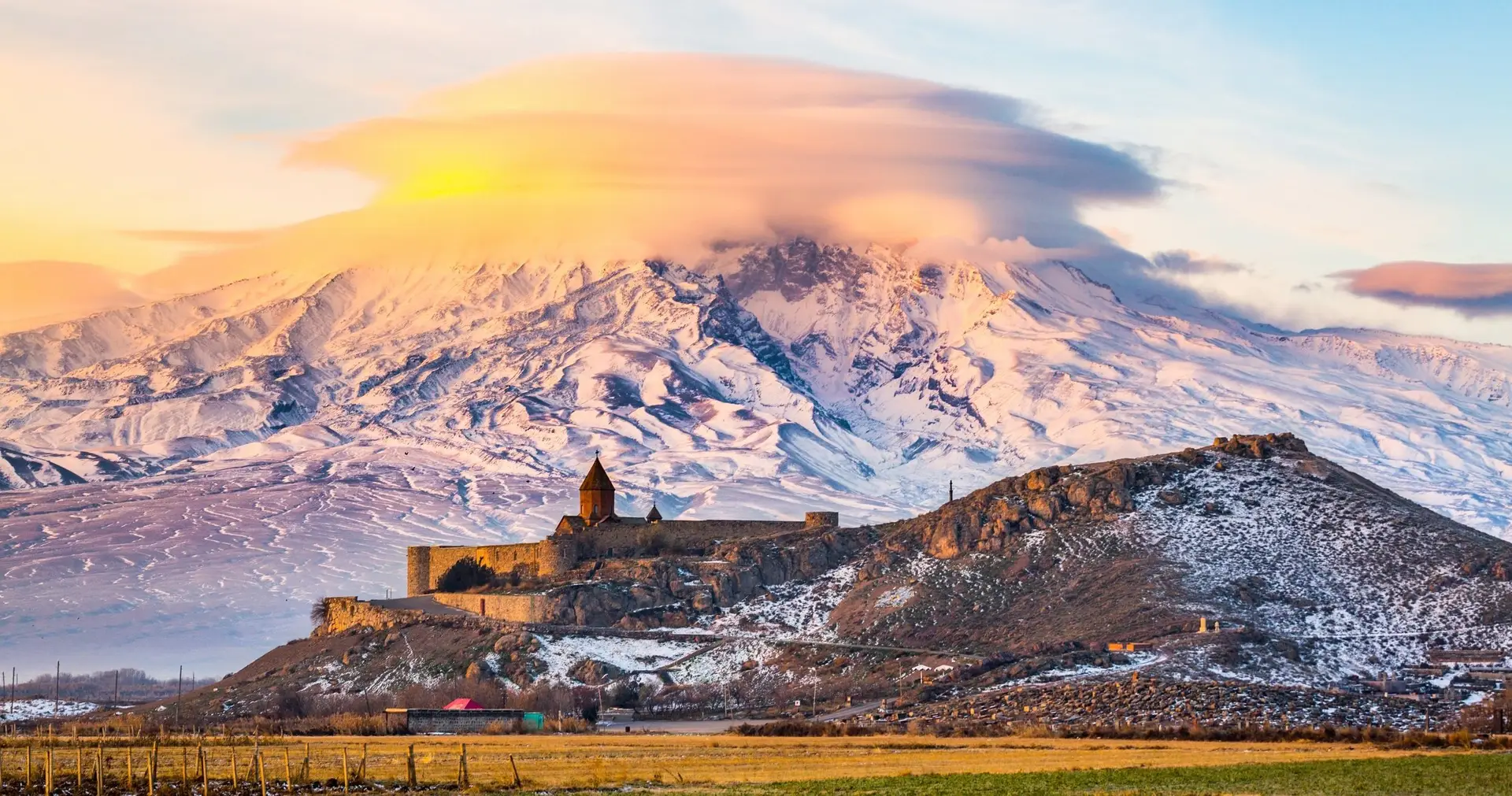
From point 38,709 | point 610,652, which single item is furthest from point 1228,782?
point 38,709

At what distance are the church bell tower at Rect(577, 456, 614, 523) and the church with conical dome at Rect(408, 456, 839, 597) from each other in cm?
366

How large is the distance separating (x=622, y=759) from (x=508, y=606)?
2033 inches

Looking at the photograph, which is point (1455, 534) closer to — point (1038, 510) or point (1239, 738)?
point (1038, 510)

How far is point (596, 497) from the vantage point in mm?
136625

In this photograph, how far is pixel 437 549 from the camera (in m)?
131

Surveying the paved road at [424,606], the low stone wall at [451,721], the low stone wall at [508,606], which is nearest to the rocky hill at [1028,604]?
the paved road at [424,606]

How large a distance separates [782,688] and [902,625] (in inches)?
402

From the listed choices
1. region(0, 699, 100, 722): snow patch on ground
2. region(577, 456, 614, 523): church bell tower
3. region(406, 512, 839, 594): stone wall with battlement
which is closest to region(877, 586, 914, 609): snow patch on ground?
region(406, 512, 839, 594): stone wall with battlement

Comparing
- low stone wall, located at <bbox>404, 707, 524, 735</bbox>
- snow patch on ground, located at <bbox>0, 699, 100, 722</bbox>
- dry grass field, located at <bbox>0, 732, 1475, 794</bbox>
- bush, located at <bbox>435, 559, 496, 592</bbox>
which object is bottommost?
dry grass field, located at <bbox>0, 732, 1475, 794</bbox>

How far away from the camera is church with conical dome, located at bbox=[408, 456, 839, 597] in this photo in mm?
124438

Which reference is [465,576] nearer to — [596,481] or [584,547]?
[584,547]

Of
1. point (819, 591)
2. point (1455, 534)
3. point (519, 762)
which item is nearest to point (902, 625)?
point (819, 591)

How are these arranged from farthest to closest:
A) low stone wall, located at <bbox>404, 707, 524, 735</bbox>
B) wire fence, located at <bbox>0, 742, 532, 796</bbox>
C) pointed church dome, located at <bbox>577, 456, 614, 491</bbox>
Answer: pointed church dome, located at <bbox>577, 456, 614, 491</bbox>
low stone wall, located at <bbox>404, 707, 524, 735</bbox>
wire fence, located at <bbox>0, 742, 532, 796</bbox>

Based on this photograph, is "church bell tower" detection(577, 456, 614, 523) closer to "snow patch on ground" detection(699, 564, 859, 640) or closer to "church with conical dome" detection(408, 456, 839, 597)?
"church with conical dome" detection(408, 456, 839, 597)
